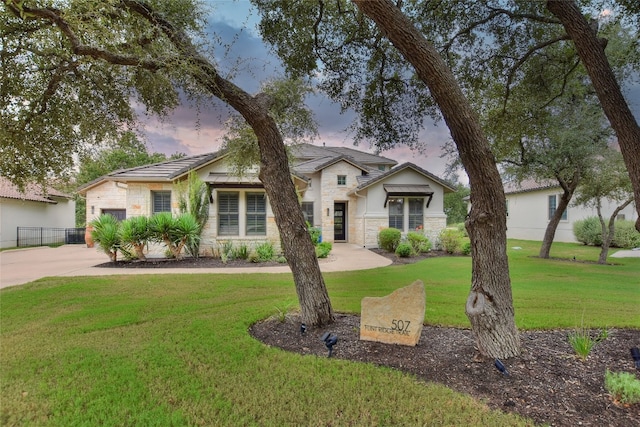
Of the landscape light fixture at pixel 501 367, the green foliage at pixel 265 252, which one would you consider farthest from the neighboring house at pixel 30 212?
the landscape light fixture at pixel 501 367

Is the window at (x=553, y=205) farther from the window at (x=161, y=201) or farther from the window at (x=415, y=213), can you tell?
the window at (x=161, y=201)

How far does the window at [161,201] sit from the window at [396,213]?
1057 cm

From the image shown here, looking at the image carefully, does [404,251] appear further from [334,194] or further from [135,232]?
[135,232]

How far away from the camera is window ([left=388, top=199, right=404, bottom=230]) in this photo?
17.3 metres

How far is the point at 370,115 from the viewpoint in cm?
657

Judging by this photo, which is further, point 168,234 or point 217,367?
point 168,234

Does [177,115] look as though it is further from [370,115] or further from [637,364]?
[637,364]

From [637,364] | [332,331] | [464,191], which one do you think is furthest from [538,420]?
[464,191]

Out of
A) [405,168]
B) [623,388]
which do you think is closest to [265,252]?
[405,168]

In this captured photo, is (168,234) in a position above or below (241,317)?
above

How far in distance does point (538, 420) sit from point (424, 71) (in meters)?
3.13

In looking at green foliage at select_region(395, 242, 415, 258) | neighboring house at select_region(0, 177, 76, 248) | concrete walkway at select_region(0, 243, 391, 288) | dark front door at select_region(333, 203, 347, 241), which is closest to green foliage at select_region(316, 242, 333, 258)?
concrete walkway at select_region(0, 243, 391, 288)

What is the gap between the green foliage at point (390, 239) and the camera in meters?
15.3

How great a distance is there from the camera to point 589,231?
719 inches
